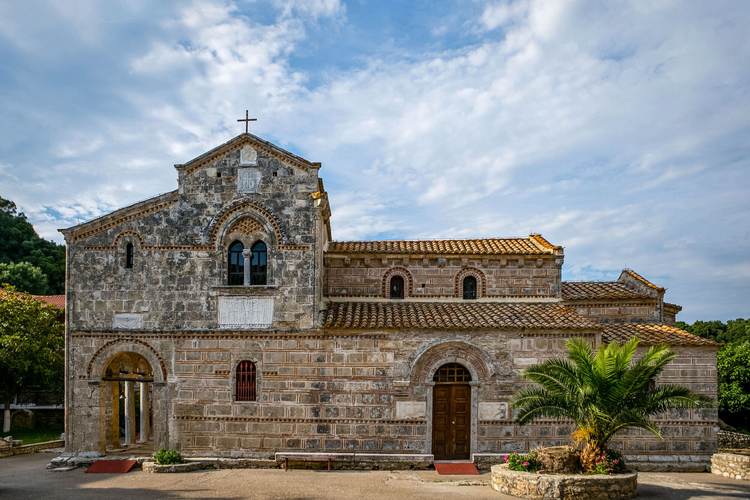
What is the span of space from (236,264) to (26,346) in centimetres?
1268

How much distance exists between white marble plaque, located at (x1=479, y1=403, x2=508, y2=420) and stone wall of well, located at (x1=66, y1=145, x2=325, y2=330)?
5.54m

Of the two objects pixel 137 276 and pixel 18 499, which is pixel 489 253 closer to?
pixel 137 276

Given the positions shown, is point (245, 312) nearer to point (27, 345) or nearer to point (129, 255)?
point (129, 255)

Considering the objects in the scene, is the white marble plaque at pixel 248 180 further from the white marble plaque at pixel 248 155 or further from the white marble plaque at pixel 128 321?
the white marble plaque at pixel 128 321

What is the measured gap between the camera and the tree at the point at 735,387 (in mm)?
26812

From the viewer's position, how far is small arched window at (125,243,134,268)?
1572cm

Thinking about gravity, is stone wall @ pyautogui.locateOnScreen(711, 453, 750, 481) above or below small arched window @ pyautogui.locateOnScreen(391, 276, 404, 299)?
below

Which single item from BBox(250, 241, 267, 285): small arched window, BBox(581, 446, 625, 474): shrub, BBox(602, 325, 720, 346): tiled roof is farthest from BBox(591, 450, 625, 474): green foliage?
BBox(250, 241, 267, 285): small arched window

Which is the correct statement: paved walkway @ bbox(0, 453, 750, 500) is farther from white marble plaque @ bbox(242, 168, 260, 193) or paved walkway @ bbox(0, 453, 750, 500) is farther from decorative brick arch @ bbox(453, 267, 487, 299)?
white marble plaque @ bbox(242, 168, 260, 193)

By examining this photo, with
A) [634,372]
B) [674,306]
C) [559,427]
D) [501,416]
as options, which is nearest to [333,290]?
[501,416]

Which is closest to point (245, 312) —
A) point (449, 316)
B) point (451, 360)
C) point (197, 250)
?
point (197, 250)

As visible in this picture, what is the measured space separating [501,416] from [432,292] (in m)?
4.42

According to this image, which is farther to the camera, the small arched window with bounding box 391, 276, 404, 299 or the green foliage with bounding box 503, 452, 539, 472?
the small arched window with bounding box 391, 276, 404, 299

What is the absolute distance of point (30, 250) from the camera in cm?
4259
